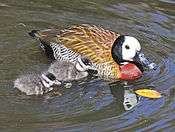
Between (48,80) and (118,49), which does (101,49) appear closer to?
(118,49)

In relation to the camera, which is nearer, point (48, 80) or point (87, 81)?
point (48, 80)

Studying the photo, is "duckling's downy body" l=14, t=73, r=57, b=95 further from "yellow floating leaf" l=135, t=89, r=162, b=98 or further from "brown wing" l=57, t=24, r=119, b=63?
A: "yellow floating leaf" l=135, t=89, r=162, b=98

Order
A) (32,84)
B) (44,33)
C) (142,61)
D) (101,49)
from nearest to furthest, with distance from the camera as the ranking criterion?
(32,84)
(142,61)
(101,49)
(44,33)

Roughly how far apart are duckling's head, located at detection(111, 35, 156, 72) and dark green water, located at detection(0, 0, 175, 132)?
6.5 inches

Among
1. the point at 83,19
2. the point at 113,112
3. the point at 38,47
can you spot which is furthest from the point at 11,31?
the point at 113,112

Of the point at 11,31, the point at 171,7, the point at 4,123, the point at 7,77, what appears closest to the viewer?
the point at 4,123

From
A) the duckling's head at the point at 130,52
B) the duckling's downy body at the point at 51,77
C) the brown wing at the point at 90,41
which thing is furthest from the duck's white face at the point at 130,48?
the duckling's downy body at the point at 51,77

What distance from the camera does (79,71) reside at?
7.77 m

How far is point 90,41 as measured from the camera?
26.6ft

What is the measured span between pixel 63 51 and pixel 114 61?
0.66 m

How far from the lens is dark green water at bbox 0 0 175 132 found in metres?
6.59

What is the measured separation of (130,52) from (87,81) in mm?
678

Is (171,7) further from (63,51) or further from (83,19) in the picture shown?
(63,51)

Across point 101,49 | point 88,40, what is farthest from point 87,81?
point 88,40
